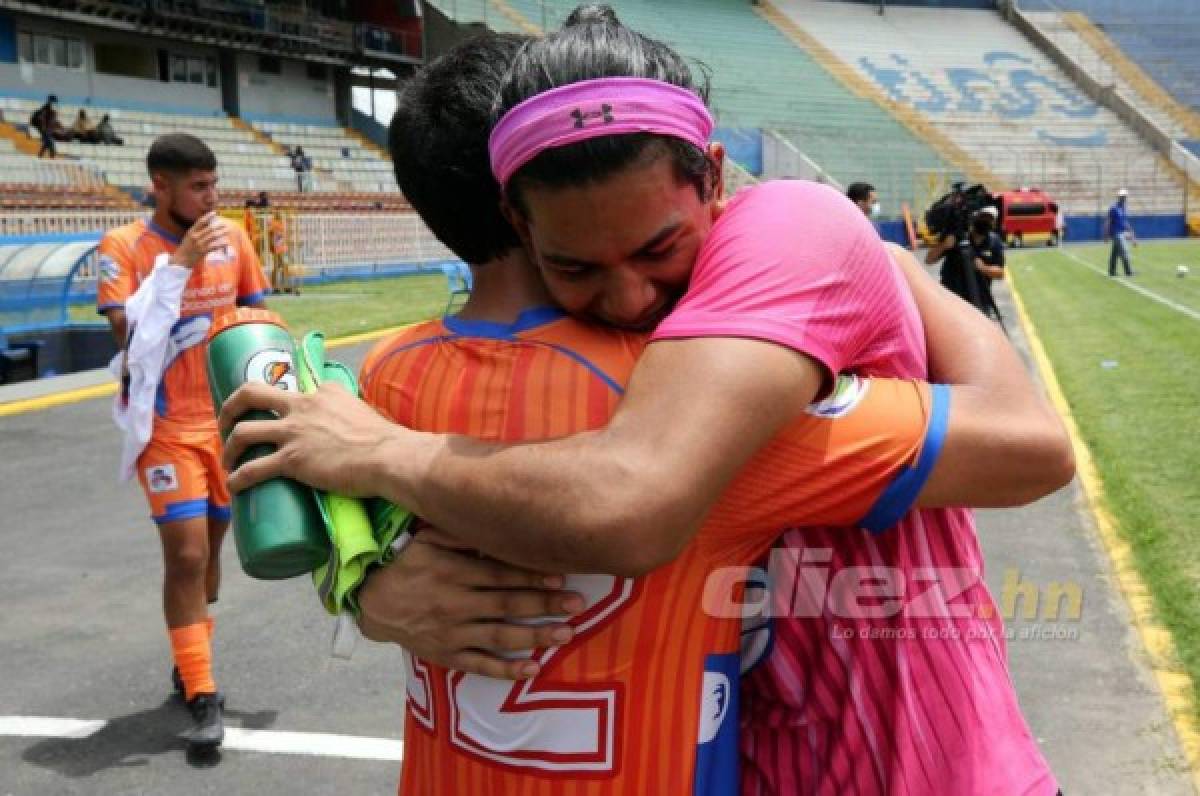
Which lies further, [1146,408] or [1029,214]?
[1029,214]

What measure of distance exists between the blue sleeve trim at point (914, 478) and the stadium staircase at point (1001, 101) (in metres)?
51.3

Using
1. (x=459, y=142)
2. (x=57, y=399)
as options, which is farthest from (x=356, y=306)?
(x=459, y=142)

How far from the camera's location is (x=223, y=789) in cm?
391

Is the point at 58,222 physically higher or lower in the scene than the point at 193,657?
higher

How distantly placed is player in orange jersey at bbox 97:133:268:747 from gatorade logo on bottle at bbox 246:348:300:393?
2978 millimetres

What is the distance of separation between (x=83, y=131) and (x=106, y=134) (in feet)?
2.21

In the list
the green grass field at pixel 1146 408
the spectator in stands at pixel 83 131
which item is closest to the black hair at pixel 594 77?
the green grass field at pixel 1146 408

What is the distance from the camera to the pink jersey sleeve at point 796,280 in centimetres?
121

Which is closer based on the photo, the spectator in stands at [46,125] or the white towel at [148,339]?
the white towel at [148,339]

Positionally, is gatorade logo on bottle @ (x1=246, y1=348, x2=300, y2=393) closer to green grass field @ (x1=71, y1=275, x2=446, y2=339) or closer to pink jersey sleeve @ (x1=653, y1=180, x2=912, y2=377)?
pink jersey sleeve @ (x1=653, y1=180, x2=912, y2=377)

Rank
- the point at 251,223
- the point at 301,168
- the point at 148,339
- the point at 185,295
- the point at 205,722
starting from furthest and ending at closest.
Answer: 1. the point at 301,168
2. the point at 251,223
3. the point at 185,295
4. the point at 148,339
5. the point at 205,722

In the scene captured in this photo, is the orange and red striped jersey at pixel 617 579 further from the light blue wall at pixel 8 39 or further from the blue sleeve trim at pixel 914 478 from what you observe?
the light blue wall at pixel 8 39

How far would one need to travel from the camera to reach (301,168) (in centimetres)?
3522

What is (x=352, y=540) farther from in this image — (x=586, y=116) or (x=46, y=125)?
(x=46, y=125)
